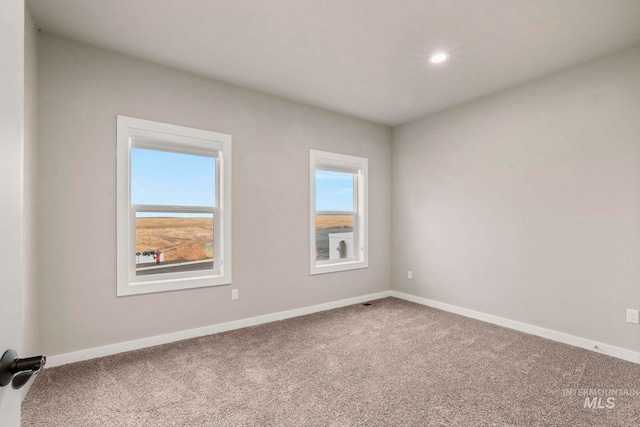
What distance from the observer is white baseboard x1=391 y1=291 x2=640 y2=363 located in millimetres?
2666

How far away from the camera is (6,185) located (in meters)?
0.63

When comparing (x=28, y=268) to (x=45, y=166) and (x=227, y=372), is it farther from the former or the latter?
(x=227, y=372)

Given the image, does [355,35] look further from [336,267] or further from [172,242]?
[336,267]

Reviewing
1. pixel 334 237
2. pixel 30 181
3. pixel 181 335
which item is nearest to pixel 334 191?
pixel 334 237

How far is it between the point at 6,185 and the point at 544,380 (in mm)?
3091

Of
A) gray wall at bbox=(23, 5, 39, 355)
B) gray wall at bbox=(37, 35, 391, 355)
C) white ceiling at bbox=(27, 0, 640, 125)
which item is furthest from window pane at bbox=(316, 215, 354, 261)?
gray wall at bbox=(23, 5, 39, 355)

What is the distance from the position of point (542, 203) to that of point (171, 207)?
3.78 metres

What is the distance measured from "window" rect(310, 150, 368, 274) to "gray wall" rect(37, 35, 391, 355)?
128 millimetres

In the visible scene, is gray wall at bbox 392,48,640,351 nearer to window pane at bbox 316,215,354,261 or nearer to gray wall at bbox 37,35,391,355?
window pane at bbox 316,215,354,261

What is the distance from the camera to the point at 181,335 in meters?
3.03

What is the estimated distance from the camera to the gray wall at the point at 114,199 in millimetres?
2506

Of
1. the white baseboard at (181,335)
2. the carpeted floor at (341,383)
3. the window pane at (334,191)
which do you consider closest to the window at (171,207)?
the white baseboard at (181,335)

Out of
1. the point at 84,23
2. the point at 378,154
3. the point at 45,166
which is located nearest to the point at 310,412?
the point at 45,166

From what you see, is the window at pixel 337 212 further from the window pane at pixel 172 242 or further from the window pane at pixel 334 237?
the window pane at pixel 172 242
